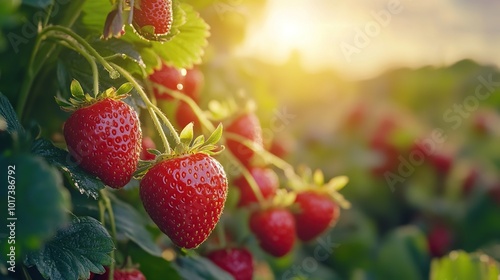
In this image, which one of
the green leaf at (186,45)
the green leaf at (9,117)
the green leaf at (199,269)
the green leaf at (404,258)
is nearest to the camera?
the green leaf at (9,117)

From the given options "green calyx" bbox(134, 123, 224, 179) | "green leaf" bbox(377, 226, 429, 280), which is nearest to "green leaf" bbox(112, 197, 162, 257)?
"green calyx" bbox(134, 123, 224, 179)

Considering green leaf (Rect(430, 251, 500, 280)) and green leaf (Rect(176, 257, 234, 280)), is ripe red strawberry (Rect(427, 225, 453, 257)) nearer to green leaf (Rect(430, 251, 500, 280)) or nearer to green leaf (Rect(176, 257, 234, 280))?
green leaf (Rect(430, 251, 500, 280))

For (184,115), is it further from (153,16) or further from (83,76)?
(153,16)

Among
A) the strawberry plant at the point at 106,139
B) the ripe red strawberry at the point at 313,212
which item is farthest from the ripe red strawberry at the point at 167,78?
the ripe red strawberry at the point at 313,212

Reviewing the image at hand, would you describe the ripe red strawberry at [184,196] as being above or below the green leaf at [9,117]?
below

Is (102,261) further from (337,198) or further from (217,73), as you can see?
(217,73)

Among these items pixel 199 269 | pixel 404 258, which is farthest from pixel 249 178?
pixel 404 258

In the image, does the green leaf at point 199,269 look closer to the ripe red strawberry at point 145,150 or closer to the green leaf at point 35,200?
→ the ripe red strawberry at point 145,150
